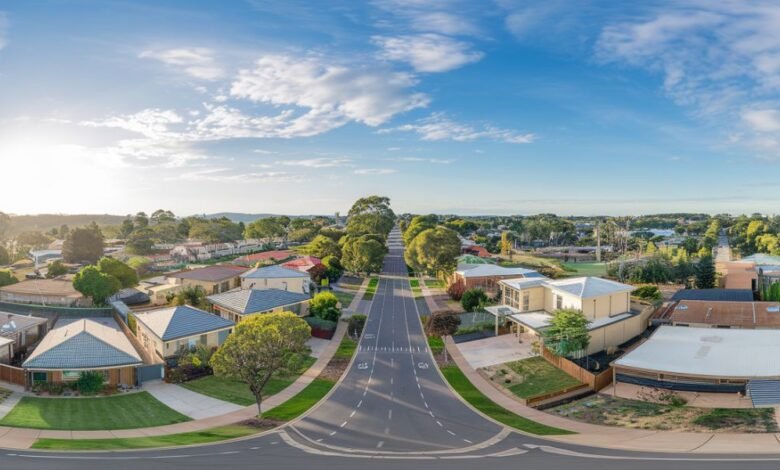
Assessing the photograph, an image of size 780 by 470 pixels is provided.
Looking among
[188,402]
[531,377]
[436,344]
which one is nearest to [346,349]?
[436,344]

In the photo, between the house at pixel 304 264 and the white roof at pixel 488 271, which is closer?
the white roof at pixel 488 271

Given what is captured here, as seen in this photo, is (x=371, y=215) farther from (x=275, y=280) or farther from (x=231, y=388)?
(x=231, y=388)

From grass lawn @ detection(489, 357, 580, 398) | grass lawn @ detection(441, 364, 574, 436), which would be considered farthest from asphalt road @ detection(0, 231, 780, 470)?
grass lawn @ detection(489, 357, 580, 398)

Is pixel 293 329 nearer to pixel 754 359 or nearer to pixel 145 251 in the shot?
pixel 754 359

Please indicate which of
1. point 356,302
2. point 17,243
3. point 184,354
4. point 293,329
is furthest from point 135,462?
point 17,243

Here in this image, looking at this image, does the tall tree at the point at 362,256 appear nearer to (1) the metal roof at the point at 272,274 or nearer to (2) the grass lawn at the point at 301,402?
(1) the metal roof at the point at 272,274

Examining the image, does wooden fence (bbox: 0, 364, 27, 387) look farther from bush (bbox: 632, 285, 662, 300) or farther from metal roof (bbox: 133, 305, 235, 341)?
bush (bbox: 632, 285, 662, 300)

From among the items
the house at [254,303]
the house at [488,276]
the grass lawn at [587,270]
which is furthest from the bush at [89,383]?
the grass lawn at [587,270]
